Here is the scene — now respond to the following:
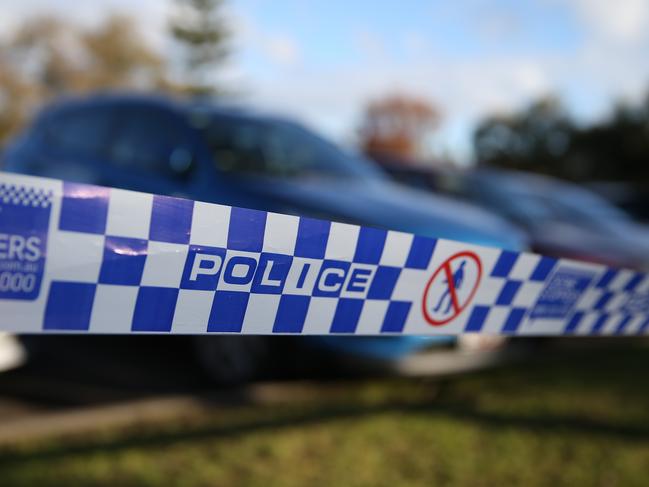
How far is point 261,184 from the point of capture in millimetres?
3484

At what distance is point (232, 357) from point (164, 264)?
257 cm

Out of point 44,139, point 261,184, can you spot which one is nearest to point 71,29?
point 44,139

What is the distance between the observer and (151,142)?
3971 mm

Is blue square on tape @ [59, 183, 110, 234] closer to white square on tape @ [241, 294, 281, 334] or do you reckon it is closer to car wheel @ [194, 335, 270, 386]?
white square on tape @ [241, 294, 281, 334]

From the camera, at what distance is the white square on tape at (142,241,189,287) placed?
45.4 inches

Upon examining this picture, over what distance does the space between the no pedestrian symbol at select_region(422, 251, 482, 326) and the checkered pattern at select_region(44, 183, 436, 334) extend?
0.13 metres

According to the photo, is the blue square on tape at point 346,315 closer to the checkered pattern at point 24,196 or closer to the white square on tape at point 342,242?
the white square on tape at point 342,242

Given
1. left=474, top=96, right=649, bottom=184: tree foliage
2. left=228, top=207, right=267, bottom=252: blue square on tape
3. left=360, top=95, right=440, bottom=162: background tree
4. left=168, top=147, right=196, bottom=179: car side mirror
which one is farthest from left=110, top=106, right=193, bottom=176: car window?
left=360, top=95, right=440, bottom=162: background tree

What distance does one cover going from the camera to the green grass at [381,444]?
2619 millimetres

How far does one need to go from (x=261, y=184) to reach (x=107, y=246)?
2.39 metres

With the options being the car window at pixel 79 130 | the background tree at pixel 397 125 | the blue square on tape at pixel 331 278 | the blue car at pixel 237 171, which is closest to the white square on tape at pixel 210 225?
the blue square on tape at pixel 331 278

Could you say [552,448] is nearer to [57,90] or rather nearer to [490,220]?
[490,220]

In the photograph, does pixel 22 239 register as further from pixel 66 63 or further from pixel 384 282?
pixel 66 63

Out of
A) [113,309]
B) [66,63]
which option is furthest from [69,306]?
[66,63]
